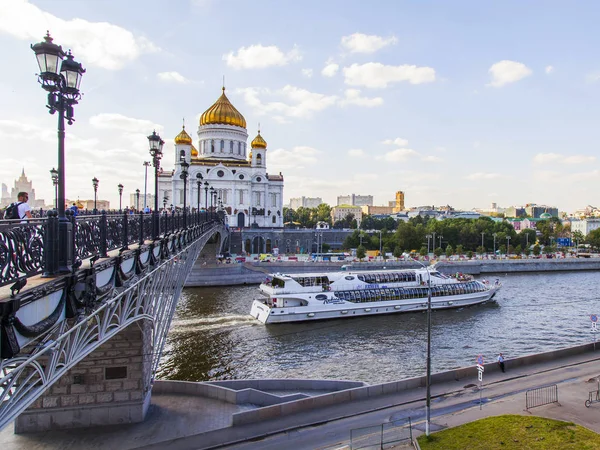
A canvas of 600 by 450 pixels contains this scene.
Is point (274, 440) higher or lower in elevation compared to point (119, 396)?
lower

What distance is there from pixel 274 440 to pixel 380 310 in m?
18.7

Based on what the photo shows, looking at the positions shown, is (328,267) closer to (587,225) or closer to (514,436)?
(514,436)

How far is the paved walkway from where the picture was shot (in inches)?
411

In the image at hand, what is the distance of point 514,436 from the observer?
10141 millimetres

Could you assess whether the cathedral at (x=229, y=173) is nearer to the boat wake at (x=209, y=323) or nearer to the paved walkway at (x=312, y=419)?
the boat wake at (x=209, y=323)

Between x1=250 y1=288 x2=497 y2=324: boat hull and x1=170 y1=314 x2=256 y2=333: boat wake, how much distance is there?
30.2 inches

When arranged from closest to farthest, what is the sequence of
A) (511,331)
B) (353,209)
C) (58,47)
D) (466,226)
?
(58,47) → (511,331) → (466,226) → (353,209)

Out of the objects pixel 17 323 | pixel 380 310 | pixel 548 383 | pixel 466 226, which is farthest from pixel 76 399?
pixel 466 226

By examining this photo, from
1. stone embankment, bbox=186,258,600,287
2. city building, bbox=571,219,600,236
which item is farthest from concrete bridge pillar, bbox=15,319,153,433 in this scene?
city building, bbox=571,219,600,236

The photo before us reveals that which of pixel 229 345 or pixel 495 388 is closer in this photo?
pixel 495 388

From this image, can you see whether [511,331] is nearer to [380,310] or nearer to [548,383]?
[380,310]

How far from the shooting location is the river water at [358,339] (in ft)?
58.2

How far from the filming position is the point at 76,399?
439 inches

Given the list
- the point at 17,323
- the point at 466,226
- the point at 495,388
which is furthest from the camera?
the point at 466,226
